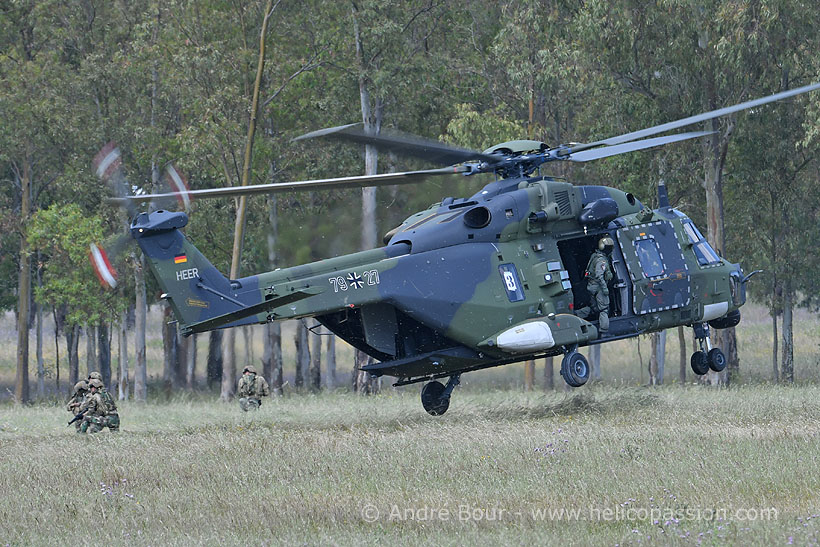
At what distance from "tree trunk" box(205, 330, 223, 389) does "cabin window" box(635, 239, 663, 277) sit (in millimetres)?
33545

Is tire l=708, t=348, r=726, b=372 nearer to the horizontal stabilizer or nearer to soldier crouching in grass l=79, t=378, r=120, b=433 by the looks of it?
the horizontal stabilizer

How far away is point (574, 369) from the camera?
16469 mm

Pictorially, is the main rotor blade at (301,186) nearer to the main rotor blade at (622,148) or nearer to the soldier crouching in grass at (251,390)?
the main rotor blade at (622,148)

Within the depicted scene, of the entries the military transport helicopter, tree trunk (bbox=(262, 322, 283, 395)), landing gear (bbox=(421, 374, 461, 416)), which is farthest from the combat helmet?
tree trunk (bbox=(262, 322, 283, 395))

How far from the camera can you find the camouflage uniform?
16688mm

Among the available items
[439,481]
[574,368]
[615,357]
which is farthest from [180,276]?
[615,357]

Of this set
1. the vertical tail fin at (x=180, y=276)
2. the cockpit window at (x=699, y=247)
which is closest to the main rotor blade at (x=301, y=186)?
the vertical tail fin at (x=180, y=276)

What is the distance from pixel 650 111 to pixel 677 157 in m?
1.95

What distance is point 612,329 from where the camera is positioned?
16.9 meters

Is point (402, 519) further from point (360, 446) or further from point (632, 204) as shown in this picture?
point (632, 204)

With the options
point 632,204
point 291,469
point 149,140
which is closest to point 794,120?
point 632,204

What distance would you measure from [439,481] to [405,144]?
15.7ft

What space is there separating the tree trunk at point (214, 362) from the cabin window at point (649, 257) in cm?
3354

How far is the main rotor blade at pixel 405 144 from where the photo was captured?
13312 mm
